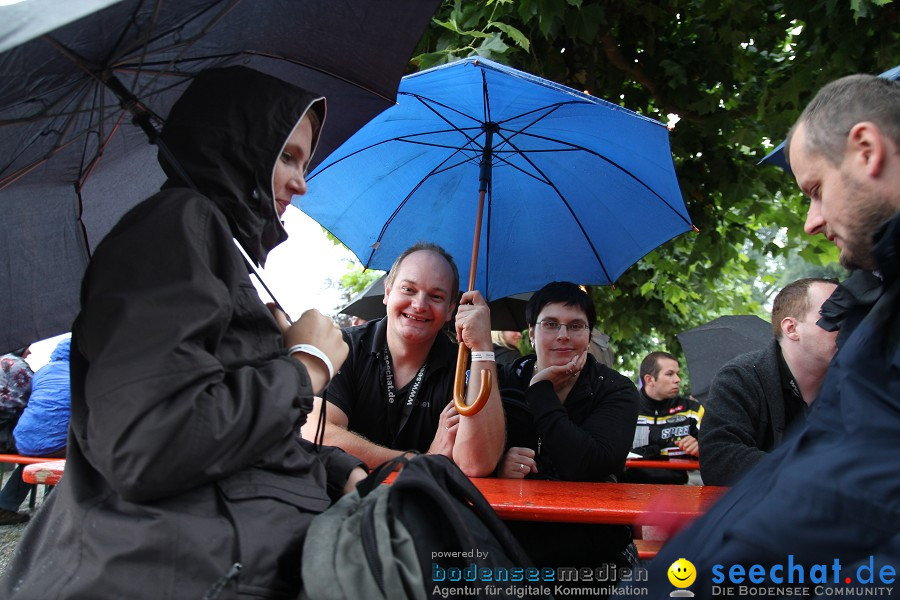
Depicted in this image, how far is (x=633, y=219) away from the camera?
3725 millimetres

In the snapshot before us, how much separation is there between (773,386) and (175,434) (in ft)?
9.00

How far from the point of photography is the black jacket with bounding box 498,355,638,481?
309 centimetres

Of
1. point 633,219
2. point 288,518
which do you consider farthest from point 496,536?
point 633,219

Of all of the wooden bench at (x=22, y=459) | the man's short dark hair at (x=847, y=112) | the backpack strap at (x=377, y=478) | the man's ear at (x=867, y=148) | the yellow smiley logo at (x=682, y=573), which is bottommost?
the wooden bench at (x=22, y=459)

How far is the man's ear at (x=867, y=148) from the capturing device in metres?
1.59

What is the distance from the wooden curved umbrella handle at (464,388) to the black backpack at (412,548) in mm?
1168

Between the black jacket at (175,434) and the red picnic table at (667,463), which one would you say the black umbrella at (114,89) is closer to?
the black jacket at (175,434)

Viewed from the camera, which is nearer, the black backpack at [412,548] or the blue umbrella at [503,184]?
the black backpack at [412,548]

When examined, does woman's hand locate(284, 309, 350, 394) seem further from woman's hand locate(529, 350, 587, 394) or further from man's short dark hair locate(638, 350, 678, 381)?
man's short dark hair locate(638, 350, 678, 381)

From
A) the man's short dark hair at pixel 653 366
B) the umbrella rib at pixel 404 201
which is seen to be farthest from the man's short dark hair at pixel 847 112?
the man's short dark hair at pixel 653 366

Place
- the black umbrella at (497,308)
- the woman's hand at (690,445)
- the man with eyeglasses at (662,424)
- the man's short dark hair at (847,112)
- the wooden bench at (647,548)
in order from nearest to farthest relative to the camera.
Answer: the man's short dark hair at (847,112), the wooden bench at (647,548), the woman's hand at (690,445), the black umbrella at (497,308), the man with eyeglasses at (662,424)

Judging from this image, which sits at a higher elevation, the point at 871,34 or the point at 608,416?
the point at 871,34

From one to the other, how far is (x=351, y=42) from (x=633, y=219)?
1.86 metres

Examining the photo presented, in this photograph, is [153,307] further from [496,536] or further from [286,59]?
[286,59]
